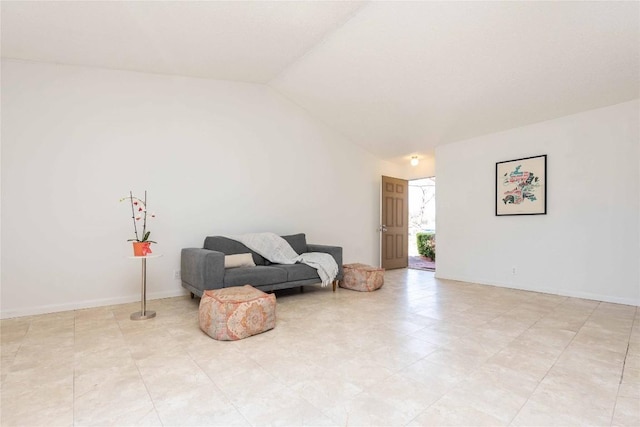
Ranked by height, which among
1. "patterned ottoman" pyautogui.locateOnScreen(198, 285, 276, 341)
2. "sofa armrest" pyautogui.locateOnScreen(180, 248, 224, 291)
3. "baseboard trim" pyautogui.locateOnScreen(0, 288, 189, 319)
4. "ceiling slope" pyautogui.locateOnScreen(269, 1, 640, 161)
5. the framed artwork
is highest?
"ceiling slope" pyautogui.locateOnScreen(269, 1, 640, 161)

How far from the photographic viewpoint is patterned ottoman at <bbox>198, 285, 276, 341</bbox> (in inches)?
103

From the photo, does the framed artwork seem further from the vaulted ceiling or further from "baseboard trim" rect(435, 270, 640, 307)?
"baseboard trim" rect(435, 270, 640, 307)

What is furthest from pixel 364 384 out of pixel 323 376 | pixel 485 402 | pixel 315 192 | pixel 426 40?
pixel 315 192

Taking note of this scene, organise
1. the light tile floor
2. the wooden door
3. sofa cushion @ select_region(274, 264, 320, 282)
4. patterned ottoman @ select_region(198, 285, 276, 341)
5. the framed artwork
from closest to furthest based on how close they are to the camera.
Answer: the light tile floor
patterned ottoman @ select_region(198, 285, 276, 341)
sofa cushion @ select_region(274, 264, 320, 282)
the framed artwork
the wooden door

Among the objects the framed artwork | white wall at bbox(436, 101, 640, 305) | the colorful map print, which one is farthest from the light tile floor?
the colorful map print

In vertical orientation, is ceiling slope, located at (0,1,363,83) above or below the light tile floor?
above

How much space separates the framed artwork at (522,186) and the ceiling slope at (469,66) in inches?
23.5

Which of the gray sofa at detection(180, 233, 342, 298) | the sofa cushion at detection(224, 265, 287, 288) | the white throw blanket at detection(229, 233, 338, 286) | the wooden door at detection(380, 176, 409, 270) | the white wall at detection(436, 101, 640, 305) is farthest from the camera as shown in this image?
the wooden door at detection(380, 176, 409, 270)

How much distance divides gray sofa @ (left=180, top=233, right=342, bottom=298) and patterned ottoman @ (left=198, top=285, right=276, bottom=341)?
499 mm

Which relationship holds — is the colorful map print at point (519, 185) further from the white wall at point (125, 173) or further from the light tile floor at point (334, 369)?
the white wall at point (125, 173)

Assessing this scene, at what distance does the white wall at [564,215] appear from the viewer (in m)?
3.77

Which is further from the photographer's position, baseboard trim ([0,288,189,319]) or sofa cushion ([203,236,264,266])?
sofa cushion ([203,236,264,266])

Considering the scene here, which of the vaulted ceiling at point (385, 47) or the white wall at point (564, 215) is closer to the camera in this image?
the vaulted ceiling at point (385, 47)

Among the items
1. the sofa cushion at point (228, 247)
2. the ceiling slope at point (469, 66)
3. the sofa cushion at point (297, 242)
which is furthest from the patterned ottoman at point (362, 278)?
the ceiling slope at point (469, 66)
